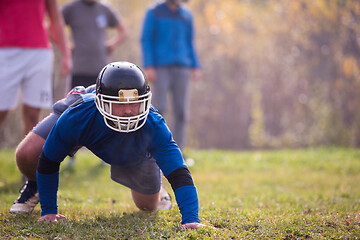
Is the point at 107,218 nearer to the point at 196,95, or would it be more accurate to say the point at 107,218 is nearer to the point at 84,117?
the point at 84,117

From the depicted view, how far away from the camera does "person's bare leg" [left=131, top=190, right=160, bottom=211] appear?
4.01m

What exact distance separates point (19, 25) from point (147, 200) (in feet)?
8.54

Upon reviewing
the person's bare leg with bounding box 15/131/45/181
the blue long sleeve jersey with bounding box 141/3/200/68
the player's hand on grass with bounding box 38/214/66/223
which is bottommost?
the player's hand on grass with bounding box 38/214/66/223

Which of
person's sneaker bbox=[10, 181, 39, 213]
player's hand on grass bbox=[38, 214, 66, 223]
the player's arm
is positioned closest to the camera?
the player's arm

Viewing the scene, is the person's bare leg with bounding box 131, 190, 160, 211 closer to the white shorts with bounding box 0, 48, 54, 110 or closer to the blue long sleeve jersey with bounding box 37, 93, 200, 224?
the blue long sleeve jersey with bounding box 37, 93, 200, 224

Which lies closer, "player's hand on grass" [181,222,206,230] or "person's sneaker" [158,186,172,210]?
"player's hand on grass" [181,222,206,230]

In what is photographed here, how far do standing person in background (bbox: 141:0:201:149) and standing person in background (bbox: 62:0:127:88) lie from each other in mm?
812

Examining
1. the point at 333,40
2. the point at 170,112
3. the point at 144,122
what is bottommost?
the point at 170,112

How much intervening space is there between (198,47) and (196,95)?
1321mm

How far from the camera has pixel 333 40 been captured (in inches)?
428

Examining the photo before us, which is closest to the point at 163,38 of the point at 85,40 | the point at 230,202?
the point at 85,40

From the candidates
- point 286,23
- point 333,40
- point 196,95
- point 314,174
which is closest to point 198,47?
point 196,95

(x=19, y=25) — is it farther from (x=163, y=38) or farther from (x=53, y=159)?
(x=163, y=38)

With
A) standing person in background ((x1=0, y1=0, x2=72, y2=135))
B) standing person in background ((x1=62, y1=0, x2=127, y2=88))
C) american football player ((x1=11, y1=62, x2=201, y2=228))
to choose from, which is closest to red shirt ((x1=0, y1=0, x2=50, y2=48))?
standing person in background ((x1=0, y1=0, x2=72, y2=135))
